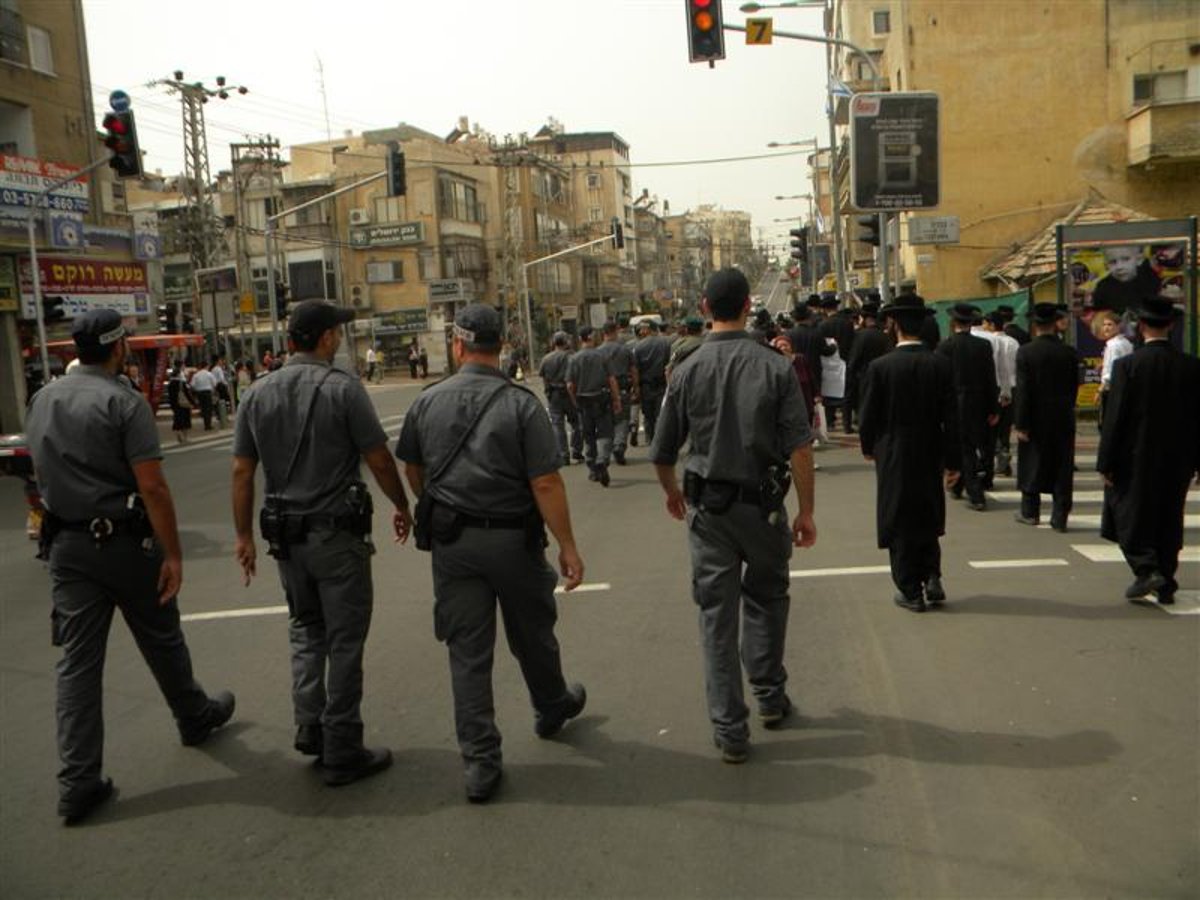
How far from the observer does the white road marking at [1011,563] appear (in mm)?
7612

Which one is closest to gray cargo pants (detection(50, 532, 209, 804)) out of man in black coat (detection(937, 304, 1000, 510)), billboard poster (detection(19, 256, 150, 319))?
man in black coat (detection(937, 304, 1000, 510))

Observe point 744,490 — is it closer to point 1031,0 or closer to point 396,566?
point 396,566

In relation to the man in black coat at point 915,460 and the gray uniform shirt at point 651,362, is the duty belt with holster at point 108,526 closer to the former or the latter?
the man in black coat at point 915,460

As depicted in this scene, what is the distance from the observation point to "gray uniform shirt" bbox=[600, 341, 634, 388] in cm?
1418

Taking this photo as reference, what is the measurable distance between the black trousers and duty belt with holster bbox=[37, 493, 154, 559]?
4.22 m

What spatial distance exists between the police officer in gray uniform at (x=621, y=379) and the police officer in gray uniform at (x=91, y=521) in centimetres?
986

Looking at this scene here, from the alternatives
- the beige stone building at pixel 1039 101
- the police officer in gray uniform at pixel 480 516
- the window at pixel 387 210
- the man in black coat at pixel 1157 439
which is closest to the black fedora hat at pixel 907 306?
the man in black coat at pixel 1157 439

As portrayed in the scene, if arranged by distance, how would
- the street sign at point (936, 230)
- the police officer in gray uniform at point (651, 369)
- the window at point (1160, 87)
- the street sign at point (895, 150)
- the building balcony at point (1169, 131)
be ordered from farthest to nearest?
1. the window at point (1160, 87)
2. the building balcony at point (1169, 131)
3. the street sign at point (936, 230)
4. the street sign at point (895, 150)
5. the police officer in gray uniform at point (651, 369)

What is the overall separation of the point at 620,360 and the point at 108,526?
34.5 feet

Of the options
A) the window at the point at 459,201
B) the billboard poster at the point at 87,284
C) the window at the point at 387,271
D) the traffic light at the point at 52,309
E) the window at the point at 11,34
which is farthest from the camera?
the window at the point at 459,201

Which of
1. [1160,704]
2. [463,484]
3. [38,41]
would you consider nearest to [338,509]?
[463,484]

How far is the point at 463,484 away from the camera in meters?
4.20

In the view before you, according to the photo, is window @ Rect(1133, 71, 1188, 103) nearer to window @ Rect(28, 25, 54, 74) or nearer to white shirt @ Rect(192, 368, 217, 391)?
white shirt @ Rect(192, 368, 217, 391)

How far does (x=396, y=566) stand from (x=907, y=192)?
34.4 ft
